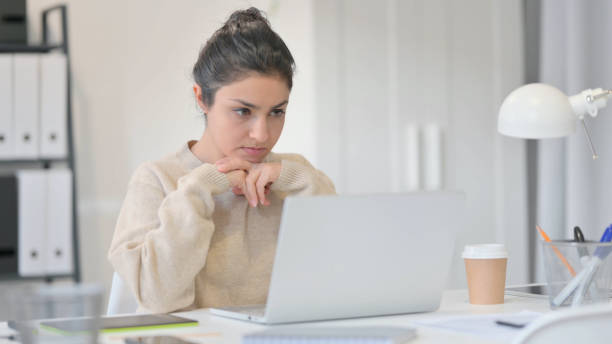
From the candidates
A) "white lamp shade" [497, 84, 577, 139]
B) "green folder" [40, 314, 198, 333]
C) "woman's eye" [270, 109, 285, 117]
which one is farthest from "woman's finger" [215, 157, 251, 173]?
"white lamp shade" [497, 84, 577, 139]

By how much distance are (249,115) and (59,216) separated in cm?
130

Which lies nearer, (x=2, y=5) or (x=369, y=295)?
(x=369, y=295)

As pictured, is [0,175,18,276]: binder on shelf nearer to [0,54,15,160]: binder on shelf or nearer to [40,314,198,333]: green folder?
[0,54,15,160]: binder on shelf

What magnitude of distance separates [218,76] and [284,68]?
5.4 inches

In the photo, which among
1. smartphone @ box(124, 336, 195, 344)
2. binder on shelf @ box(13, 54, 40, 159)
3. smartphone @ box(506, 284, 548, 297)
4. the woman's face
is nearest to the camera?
smartphone @ box(124, 336, 195, 344)

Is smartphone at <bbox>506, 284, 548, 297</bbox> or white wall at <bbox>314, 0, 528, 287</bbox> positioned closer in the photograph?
smartphone at <bbox>506, 284, 548, 297</bbox>

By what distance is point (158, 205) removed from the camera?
1.60 meters

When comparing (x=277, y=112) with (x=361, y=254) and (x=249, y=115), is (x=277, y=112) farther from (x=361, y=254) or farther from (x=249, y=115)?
(x=361, y=254)

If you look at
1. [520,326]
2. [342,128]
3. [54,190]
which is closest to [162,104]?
[54,190]

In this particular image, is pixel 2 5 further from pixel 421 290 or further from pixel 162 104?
pixel 421 290

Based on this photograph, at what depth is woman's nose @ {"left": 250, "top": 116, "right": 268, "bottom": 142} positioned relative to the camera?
1.62 metres

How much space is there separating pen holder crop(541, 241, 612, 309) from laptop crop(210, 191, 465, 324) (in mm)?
182

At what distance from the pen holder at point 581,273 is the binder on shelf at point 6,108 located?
1.98m

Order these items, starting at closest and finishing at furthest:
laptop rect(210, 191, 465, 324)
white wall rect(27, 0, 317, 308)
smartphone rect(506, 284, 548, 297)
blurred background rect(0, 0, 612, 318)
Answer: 1. laptop rect(210, 191, 465, 324)
2. smartphone rect(506, 284, 548, 297)
3. blurred background rect(0, 0, 612, 318)
4. white wall rect(27, 0, 317, 308)
